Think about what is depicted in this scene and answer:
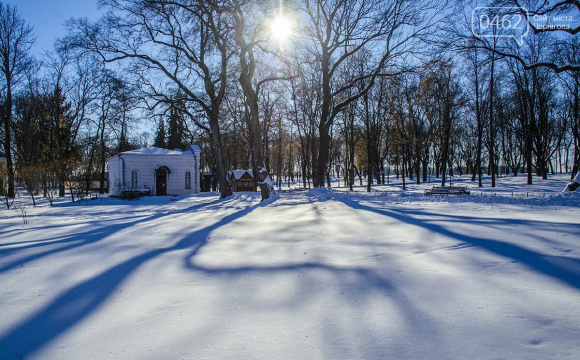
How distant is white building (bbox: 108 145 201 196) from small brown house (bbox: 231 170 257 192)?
698 cm

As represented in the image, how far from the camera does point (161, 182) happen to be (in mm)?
30234

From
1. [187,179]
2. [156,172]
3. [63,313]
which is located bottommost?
[63,313]

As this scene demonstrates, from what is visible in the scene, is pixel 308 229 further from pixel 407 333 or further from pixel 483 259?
pixel 407 333

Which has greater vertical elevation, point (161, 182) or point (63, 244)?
point (161, 182)

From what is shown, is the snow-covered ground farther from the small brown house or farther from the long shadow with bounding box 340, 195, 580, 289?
the small brown house

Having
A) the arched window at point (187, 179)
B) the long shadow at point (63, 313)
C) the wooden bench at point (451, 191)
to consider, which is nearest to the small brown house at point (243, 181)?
the arched window at point (187, 179)

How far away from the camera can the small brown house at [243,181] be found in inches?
1503

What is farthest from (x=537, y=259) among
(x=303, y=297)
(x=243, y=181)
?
(x=243, y=181)

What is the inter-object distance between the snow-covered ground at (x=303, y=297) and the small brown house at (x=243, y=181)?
31.8 m

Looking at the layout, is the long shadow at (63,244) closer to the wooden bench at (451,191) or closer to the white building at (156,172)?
the wooden bench at (451,191)

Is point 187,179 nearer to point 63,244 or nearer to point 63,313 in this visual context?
point 63,244

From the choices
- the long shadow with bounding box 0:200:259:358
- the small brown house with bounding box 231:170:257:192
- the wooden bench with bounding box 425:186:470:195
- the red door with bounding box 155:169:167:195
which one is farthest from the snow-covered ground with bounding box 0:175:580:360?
the small brown house with bounding box 231:170:257:192

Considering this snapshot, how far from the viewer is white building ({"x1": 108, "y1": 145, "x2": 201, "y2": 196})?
2892 centimetres

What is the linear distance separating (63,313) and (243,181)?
3518 centimetres
